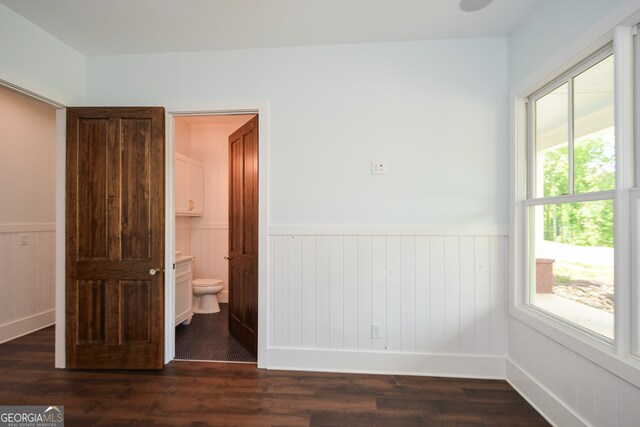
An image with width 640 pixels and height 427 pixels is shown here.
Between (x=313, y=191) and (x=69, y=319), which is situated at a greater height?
(x=313, y=191)

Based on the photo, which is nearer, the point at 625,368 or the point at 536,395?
the point at 625,368

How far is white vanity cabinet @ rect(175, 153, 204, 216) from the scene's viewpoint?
3.91m

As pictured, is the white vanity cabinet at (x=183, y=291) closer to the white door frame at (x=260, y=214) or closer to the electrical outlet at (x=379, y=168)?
the white door frame at (x=260, y=214)

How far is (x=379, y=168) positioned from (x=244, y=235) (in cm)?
145

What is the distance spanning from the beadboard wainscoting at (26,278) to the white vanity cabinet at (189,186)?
1.51 meters

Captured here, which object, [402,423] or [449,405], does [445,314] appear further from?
[402,423]

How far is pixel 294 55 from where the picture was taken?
259 centimetres

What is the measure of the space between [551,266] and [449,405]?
3.78 feet

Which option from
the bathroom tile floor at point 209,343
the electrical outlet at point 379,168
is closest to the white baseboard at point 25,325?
the bathroom tile floor at point 209,343

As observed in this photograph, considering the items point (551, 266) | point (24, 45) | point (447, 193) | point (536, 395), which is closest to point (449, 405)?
point (536, 395)

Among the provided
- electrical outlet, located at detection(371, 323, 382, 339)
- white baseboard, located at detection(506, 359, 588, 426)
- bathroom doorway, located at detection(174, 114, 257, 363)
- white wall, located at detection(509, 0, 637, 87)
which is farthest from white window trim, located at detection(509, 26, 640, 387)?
bathroom doorway, located at detection(174, 114, 257, 363)

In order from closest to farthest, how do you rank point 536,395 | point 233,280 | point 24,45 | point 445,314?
point 536,395, point 24,45, point 445,314, point 233,280

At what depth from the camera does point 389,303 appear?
99.3 inches

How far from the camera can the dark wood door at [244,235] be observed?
2.85 meters
